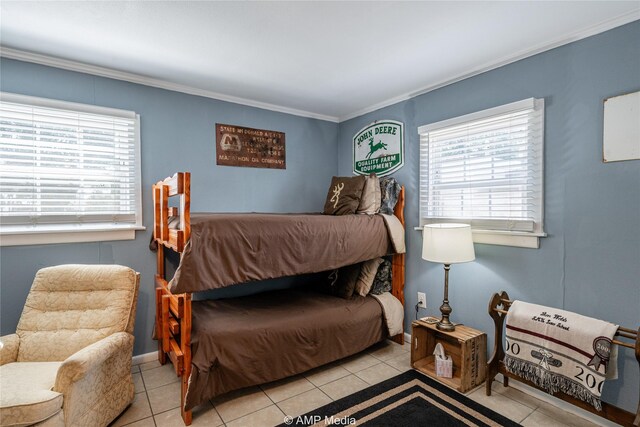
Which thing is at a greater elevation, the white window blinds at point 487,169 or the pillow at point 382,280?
the white window blinds at point 487,169

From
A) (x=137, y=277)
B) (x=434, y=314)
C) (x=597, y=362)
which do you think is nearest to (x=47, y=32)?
(x=137, y=277)

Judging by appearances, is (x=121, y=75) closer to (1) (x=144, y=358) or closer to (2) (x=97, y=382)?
(2) (x=97, y=382)

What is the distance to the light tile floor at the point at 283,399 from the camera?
1941 millimetres

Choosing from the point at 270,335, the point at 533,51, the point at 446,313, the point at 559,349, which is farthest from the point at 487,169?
the point at 270,335

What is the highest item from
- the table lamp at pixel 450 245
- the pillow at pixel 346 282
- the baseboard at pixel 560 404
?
the table lamp at pixel 450 245

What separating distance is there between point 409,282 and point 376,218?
780 mm

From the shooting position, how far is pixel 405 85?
285cm

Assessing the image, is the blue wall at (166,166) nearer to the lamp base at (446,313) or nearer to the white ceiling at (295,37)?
the white ceiling at (295,37)

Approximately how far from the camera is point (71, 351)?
195 centimetres

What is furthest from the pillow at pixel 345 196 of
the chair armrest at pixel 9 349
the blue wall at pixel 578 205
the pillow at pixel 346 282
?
the chair armrest at pixel 9 349

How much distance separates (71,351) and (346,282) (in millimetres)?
2055

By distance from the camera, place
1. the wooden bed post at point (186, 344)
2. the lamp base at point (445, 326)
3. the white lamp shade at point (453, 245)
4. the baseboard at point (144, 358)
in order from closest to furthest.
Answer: the wooden bed post at point (186, 344), the white lamp shade at point (453, 245), the lamp base at point (445, 326), the baseboard at point (144, 358)

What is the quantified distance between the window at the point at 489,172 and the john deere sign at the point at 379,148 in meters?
0.30

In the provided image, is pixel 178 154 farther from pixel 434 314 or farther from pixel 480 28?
pixel 434 314
